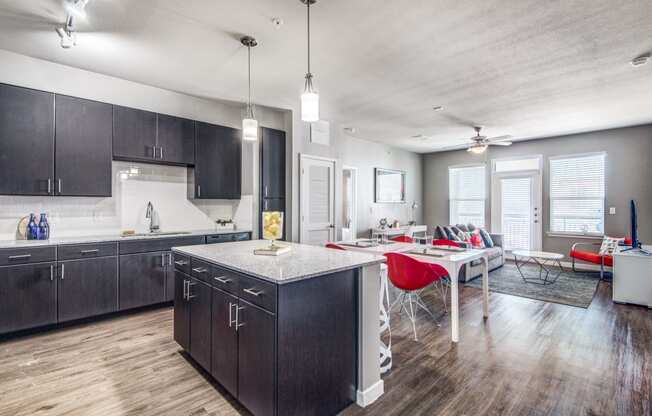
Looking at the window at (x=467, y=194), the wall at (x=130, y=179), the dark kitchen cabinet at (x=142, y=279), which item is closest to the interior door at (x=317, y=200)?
the wall at (x=130, y=179)

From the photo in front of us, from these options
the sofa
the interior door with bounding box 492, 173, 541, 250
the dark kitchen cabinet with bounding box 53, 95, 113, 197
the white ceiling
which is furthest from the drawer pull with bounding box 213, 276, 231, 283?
the interior door with bounding box 492, 173, 541, 250

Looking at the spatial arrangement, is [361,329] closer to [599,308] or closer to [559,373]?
[559,373]

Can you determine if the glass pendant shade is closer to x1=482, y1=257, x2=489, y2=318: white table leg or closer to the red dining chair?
the red dining chair

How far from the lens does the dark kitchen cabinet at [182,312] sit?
98.7 inches

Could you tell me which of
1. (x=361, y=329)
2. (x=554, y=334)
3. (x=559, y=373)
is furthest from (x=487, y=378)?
(x=554, y=334)

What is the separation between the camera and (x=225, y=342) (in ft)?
6.57

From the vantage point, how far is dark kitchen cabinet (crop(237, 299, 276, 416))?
5.30 feet

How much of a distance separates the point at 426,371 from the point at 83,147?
13.3 ft

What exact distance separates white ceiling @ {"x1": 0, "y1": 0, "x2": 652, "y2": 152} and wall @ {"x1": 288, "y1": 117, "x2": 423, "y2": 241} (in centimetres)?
82

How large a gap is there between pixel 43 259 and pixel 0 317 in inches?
22.7

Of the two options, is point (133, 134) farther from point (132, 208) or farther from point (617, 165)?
point (617, 165)

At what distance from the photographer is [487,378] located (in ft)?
7.72

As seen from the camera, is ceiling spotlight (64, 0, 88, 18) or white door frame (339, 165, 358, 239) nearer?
ceiling spotlight (64, 0, 88, 18)

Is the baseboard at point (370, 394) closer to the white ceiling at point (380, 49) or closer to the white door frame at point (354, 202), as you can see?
the white ceiling at point (380, 49)
